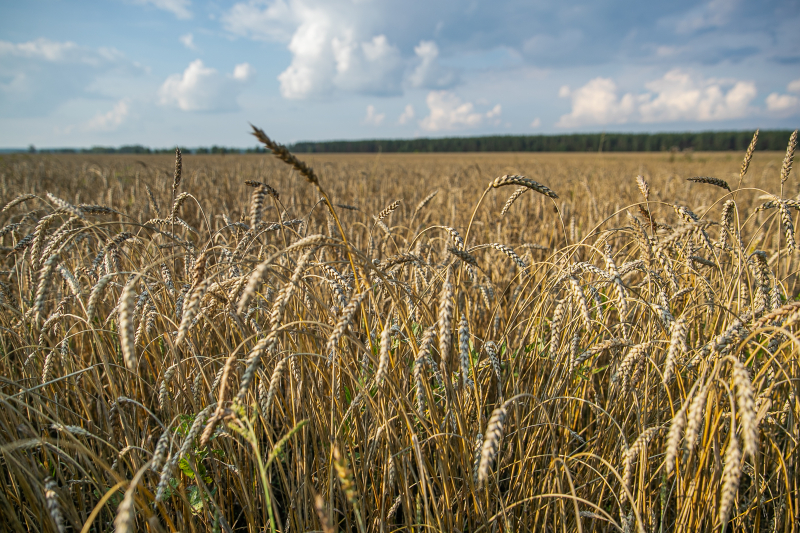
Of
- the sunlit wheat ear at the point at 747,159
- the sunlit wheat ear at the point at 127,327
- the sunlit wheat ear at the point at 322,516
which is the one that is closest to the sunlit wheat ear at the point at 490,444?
the sunlit wheat ear at the point at 322,516

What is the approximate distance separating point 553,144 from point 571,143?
3.50m

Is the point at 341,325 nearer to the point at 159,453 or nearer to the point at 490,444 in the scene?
the point at 490,444

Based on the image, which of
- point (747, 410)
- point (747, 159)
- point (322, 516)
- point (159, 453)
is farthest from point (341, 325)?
point (747, 159)

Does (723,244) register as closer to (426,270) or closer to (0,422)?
(426,270)

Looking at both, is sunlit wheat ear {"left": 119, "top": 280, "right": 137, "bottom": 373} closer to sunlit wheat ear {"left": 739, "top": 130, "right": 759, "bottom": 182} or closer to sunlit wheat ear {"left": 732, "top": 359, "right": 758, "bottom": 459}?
sunlit wheat ear {"left": 732, "top": 359, "right": 758, "bottom": 459}

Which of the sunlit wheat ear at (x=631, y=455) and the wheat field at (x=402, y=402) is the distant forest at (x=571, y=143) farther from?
the sunlit wheat ear at (x=631, y=455)

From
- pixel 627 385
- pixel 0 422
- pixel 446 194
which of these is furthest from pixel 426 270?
pixel 446 194

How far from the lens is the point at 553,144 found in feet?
247

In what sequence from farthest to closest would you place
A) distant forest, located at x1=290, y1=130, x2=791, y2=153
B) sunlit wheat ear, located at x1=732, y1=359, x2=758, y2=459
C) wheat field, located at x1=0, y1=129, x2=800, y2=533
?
distant forest, located at x1=290, y1=130, x2=791, y2=153
wheat field, located at x1=0, y1=129, x2=800, y2=533
sunlit wheat ear, located at x1=732, y1=359, x2=758, y2=459

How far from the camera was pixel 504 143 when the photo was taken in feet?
261

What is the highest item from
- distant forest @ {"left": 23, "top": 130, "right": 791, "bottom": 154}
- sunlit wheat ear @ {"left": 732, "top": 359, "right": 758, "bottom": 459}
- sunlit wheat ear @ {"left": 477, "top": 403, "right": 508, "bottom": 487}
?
distant forest @ {"left": 23, "top": 130, "right": 791, "bottom": 154}

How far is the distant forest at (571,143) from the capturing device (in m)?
65.1

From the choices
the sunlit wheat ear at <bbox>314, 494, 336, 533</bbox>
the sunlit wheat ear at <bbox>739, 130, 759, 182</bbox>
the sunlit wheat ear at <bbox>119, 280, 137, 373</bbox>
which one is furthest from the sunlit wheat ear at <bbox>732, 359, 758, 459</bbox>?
the sunlit wheat ear at <bbox>739, 130, 759, 182</bbox>

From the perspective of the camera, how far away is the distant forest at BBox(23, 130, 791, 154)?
2484 inches
